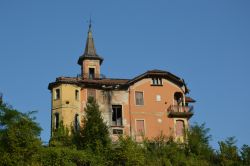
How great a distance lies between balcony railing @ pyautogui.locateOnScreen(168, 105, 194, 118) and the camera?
62844mm

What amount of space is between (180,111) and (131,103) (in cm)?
616

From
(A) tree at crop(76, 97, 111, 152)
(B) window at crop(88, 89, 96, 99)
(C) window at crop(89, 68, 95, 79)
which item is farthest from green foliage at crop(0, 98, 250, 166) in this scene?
(C) window at crop(89, 68, 95, 79)

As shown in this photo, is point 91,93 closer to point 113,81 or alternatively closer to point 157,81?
point 113,81

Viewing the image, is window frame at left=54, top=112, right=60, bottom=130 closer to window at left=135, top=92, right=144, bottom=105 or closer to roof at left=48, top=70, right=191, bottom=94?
roof at left=48, top=70, right=191, bottom=94

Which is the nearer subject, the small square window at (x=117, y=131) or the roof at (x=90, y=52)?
the small square window at (x=117, y=131)

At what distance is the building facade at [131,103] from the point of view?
60.8m

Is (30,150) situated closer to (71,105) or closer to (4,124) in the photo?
(4,124)

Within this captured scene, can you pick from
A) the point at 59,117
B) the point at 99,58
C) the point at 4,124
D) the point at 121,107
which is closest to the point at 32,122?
the point at 4,124

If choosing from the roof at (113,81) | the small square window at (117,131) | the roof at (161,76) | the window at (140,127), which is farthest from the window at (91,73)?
the window at (140,127)

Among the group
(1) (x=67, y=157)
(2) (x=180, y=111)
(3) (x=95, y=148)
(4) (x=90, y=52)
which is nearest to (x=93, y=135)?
(3) (x=95, y=148)

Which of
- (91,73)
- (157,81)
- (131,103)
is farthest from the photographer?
(91,73)

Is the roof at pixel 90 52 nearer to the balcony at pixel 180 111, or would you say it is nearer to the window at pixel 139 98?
the window at pixel 139 98

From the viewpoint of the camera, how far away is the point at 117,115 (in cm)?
6234

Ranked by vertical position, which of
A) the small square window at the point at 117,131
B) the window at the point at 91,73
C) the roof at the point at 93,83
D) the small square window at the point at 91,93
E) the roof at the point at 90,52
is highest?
the roof at the point at 90,52
